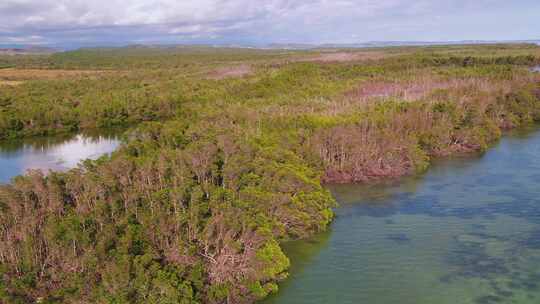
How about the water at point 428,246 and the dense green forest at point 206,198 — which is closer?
the dense green forest at point 206,198

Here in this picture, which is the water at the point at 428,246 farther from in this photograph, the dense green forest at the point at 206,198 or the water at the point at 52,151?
the water at the point at 52,151

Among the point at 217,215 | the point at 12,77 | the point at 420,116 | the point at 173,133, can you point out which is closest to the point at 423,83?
the point at 420,116

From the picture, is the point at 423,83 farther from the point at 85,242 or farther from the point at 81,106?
the point at 85,242

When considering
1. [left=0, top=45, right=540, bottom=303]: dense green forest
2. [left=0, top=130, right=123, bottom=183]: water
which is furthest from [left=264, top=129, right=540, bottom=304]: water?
[left=0, top=130, right=123, bottom=183]: water

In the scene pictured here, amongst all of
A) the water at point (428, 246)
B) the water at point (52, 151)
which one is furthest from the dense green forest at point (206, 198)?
the water at point (52, 151)

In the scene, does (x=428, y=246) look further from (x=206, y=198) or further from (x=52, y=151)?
(x=52, y=151)

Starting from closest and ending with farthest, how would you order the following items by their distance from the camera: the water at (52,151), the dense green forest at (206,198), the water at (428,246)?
the dense green forest at (206,198) < the water at (428,246) < the water at (52,151)

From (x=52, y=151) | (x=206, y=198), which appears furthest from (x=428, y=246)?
(x=52, y=151)
